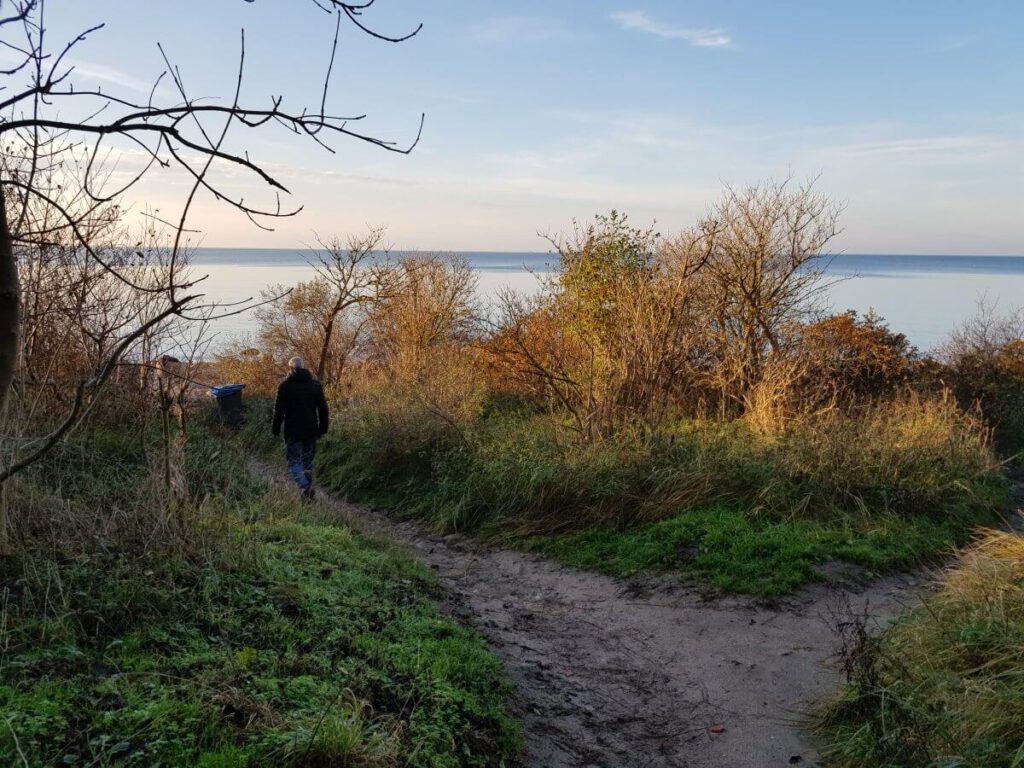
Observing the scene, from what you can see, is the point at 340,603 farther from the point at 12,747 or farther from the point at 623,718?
the point at 12,747

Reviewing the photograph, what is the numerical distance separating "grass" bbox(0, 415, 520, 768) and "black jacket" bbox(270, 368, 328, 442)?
4585 millimetres

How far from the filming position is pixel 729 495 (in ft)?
29.5

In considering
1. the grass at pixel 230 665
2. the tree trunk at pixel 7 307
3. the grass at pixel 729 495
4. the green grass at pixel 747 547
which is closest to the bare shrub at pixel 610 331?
the grass at pixel 729 495

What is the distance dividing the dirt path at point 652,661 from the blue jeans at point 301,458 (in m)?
3.53

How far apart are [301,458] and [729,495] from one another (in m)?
6.28

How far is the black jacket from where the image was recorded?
11.0m

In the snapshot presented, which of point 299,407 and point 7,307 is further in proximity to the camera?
point 299,407

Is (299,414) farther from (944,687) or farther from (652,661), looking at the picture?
(944,687)

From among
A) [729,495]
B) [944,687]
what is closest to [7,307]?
[944,687]

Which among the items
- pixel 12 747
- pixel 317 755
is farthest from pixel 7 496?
pixel 317 755

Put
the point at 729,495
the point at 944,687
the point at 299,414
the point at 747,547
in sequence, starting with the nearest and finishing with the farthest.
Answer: the point at 944,687 → the point at 747,547 → the point at 729,495 → the point at 299,414

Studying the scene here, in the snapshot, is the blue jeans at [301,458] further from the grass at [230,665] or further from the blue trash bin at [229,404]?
the blue trash bin at [229,404]

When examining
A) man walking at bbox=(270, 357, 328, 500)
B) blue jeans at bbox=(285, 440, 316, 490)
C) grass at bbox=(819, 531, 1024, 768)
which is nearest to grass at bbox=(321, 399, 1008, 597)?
blue jeans at bbox=(285, 440, 316, 490)

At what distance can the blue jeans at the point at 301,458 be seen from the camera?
11.0 meters
